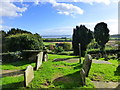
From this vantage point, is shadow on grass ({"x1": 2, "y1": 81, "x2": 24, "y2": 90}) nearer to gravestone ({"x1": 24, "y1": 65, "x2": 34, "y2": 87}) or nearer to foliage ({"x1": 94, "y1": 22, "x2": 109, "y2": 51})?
gravestone ({"x1": 24, "y1": 65, "x2": 34, "y2": 87})

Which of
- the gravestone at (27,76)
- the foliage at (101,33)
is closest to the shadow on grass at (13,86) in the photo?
the gravestone at (27,76)

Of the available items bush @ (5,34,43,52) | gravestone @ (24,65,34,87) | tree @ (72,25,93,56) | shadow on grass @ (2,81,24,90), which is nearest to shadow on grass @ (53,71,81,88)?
gravestone @ (24,65,34,87)

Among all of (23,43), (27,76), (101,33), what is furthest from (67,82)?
(101,33)

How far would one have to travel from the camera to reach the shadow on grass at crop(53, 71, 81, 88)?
6650 mm

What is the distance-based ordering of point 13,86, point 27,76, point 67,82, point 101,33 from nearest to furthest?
point 13,86
point 27,76
point 67,82
point 101,33

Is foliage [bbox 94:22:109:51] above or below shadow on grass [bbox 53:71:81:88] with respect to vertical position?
above

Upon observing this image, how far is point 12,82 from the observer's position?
707cm

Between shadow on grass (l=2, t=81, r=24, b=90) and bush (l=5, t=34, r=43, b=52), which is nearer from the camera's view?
shadow on grass (l=2, t=81, r=24, b=90)

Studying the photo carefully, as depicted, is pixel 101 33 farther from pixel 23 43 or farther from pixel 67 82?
pixel 67 82

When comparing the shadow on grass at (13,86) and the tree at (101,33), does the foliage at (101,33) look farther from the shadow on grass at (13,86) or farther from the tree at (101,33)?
the shadow on grass at (13,86)

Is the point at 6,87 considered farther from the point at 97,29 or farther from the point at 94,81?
the point at 97,29

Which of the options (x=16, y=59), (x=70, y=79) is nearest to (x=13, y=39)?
(x=16, y=59)

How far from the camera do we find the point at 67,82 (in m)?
7.14

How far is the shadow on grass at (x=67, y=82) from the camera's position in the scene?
21.8 ft
